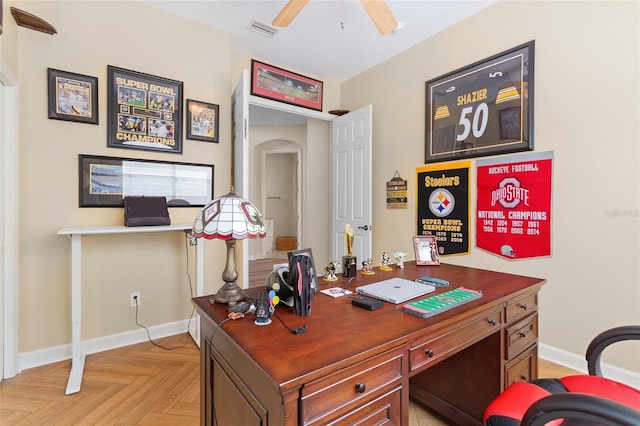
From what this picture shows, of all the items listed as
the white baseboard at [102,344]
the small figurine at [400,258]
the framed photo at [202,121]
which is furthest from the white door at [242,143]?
the small figurine at [400,258]

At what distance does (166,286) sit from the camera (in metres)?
2.64

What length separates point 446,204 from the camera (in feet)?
9.47

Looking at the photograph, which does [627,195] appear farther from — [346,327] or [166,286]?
[166,286]

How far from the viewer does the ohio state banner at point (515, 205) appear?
226 centimetres

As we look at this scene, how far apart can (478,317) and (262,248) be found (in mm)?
5552

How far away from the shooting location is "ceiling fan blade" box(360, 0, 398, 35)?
199cm

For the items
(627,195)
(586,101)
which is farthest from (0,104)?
(627,195)

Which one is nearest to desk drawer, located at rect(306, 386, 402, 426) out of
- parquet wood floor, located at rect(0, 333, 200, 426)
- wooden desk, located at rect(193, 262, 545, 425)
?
wooden desk, located at rect(193, 262, 545, 425)

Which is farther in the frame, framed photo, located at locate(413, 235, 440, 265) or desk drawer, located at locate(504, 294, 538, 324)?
framed photo, located at locate(413, 235, 440, 265)

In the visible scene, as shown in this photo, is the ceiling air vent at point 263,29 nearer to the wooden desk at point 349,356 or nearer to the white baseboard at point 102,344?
the wooden desk at point 349,356

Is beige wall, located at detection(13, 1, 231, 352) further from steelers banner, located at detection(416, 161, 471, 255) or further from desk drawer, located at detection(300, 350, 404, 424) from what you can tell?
desk drawer, located at detection(300, 350, 404, 424)

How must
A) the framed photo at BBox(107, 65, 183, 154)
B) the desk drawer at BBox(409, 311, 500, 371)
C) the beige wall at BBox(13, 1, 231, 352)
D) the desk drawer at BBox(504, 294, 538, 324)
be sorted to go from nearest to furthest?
the desk drawer at BBox(409, 311, 500, 371)
the desk drawer at BBox(504, 294, 538, 324)
the beige wall at BBox(13, 1, 231, 352)
the framed photo at BBox(107, 65, 183, 154)

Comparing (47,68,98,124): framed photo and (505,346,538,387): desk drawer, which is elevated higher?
(47,68,98,124): framed photo

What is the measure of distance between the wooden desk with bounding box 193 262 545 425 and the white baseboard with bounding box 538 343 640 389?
40.6 inches
